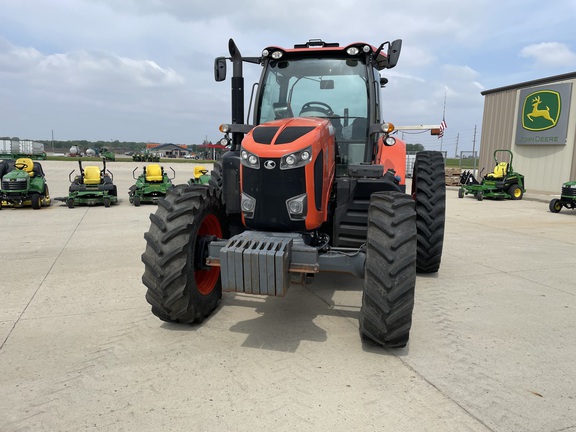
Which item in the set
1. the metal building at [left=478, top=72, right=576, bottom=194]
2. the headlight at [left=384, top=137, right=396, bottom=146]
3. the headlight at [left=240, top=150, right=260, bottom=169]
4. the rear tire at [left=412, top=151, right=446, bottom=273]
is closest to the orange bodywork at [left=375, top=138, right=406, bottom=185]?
the rear tire at [left=412, top=151, right=446, bottom=273]

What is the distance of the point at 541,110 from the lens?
18500 mm

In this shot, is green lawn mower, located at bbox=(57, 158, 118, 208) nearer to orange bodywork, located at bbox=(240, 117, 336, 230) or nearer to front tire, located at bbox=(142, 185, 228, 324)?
front tire, located at bbox=(142, 185, 228, 324)

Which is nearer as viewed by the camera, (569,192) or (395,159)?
(395,159)

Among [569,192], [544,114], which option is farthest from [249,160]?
[544,114]

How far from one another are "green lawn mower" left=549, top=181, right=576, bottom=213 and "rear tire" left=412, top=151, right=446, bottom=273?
8889 mm

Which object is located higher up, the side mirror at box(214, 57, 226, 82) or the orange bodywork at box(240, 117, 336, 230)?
the side mirror at box(214, 57, 226, 82)

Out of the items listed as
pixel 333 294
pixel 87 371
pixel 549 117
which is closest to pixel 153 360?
pixel 87 371

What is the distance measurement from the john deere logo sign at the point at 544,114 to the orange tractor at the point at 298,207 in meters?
16.4

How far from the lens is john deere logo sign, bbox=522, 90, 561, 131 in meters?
17.9

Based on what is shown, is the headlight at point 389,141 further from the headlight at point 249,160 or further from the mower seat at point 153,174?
the mower seat at point 153,174

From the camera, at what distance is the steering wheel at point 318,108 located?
15.6ft

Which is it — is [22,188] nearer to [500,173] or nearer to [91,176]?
[91,176]

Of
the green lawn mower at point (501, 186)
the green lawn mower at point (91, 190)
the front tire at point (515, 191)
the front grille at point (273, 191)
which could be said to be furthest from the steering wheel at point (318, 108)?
the front tire at point (515, 191)

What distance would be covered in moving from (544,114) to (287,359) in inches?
763
